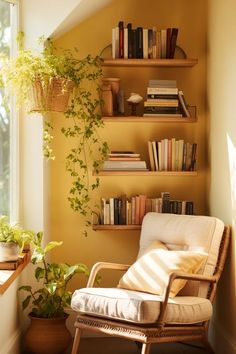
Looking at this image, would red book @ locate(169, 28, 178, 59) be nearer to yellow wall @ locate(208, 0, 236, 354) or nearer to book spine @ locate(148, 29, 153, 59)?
book spine @ locate(148, 29, 153, 59)

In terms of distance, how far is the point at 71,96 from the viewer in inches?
205

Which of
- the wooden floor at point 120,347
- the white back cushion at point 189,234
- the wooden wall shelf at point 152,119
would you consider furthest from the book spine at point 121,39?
the wooden floor at point 120,347

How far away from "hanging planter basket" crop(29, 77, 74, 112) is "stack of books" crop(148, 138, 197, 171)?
2.70 ft

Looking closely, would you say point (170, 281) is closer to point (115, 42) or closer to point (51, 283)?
point (51, 283)

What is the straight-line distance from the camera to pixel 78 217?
528 cm

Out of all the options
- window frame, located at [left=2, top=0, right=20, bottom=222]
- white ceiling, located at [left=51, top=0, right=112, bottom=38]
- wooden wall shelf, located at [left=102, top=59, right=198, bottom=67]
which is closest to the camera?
window frame, located at [left=2, top=0, right=20, bottom=222]

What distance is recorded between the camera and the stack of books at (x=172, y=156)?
5113 mm

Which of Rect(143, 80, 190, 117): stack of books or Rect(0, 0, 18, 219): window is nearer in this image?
Rect(0, 0, 18, 219): window

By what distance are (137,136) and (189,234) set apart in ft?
3.34

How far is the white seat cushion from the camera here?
12.7ft

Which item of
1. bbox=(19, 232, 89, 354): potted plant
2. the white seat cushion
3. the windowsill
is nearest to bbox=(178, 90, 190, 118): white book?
bbox=(19, 232, 89, 354): potted plant

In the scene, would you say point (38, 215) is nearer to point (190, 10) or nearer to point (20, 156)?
point (20, 156)

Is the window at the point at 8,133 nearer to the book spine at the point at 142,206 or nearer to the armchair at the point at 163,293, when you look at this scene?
the armchair at the point at 163,293

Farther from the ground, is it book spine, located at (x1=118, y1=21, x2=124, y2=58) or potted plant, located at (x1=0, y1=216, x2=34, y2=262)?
book spine, located at (x1=118, y1=21, x2=124, y2=58)
